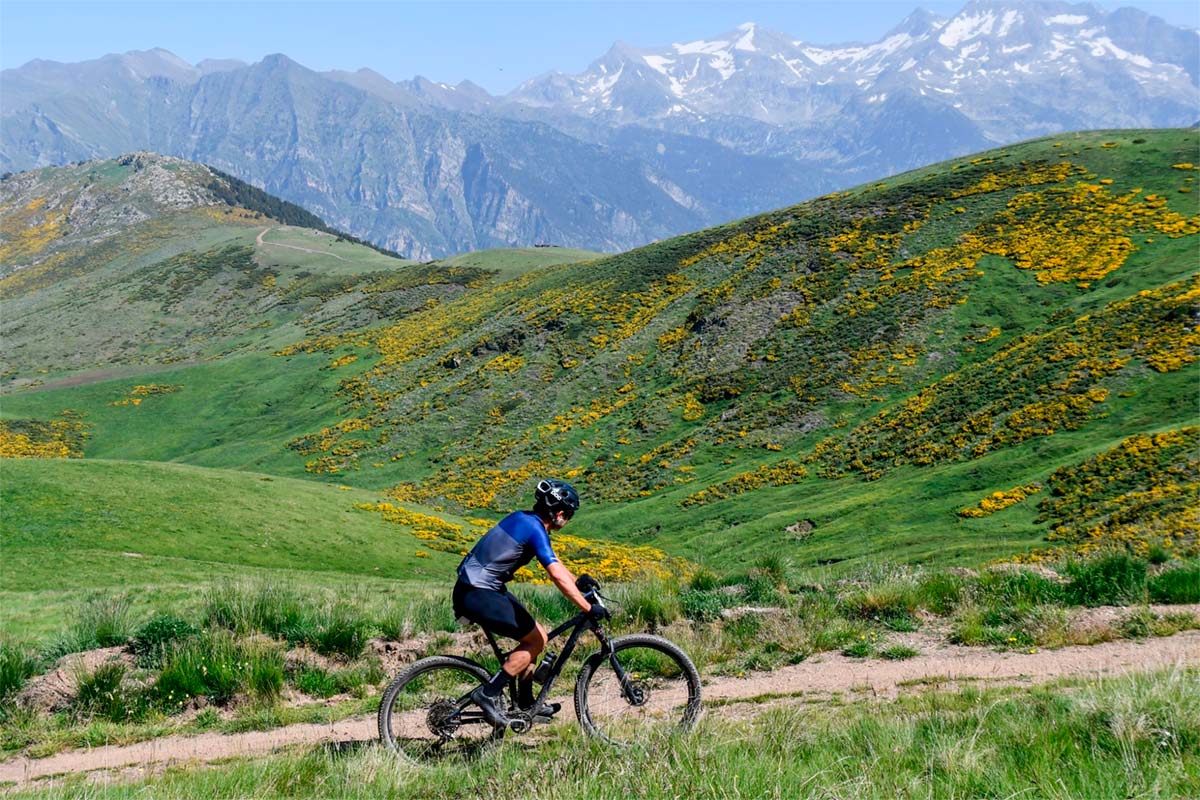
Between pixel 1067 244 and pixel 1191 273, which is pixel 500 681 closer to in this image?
pixel 1191 273

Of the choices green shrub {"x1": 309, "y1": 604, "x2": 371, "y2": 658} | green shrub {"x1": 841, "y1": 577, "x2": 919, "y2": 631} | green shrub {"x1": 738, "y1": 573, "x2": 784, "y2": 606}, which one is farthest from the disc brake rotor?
green shrub {"x1": 841, "y1": 577, "x2": 919, "y2": 631}

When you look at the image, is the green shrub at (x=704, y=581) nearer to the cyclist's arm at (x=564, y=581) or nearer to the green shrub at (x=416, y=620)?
the green shrub at (x=416, y=620)

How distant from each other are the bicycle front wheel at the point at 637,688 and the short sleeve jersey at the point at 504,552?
4.88ft

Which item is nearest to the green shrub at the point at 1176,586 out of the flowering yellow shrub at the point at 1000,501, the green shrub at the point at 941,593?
the green shrub at the point at 941,593

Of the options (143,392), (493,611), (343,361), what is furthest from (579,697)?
(143,392)

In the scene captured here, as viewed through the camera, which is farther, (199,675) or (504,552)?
(199,675)

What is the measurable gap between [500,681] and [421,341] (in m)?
84.6

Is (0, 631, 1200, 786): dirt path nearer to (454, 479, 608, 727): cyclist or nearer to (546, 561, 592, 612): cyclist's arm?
(454, 479, 608, 727): cyclist

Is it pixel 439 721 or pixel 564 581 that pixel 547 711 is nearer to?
pixel 439 721

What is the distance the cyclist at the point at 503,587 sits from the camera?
27.6 ft

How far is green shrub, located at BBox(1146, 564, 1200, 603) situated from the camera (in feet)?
41.6

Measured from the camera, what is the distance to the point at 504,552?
27.7 feet

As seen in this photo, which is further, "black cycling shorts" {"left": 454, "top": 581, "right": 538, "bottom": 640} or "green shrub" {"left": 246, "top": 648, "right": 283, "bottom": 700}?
"green shrub" {"left": 246, "top": 648, "right": 283, "bottom": 700}

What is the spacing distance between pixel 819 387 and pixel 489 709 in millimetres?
48594
